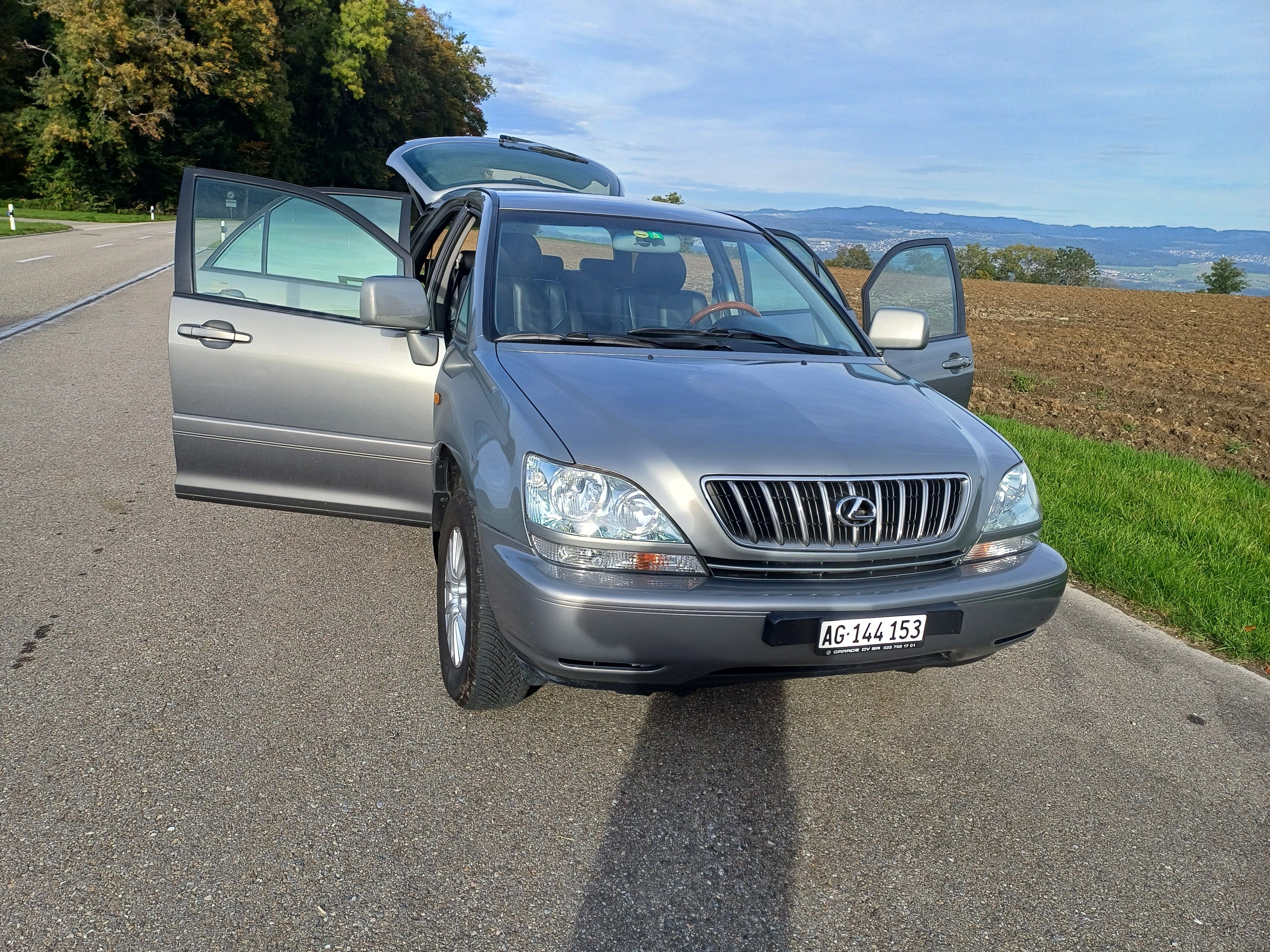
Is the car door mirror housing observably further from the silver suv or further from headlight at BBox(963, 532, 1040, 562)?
headlight at BBox(963, 532, 1040, 562)

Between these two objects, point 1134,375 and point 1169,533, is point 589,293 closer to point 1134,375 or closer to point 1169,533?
point 1169,533

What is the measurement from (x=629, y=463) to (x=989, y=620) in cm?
122

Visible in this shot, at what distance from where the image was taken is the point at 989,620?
3.18 metres

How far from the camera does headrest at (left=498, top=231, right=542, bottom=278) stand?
4219 millimetres

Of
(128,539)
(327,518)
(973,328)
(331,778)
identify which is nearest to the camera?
(331,778)

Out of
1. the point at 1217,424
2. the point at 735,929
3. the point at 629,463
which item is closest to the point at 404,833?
the point at 735,929

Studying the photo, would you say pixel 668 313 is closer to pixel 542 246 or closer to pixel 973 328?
pixel 542 246

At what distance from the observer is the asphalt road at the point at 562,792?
2.54m

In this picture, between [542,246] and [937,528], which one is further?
[542,246]

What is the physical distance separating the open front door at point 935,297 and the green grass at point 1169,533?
1136 millimetres

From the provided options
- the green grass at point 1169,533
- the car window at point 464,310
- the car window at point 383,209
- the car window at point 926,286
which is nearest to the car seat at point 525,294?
the car window at point 464,310

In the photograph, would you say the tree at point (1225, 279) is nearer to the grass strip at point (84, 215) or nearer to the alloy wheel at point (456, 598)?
the grass strip at point (84, 215)

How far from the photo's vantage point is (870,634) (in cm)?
299

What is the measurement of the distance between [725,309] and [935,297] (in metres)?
2.06
